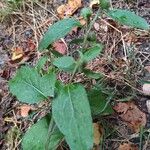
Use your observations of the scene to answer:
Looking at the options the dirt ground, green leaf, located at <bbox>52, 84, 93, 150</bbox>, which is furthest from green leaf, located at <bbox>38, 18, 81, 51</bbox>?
the dirt ground

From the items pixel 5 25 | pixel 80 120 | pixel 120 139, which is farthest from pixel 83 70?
pixel 5 25

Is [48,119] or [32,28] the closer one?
[48,119]

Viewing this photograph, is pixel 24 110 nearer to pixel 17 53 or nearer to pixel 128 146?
pixel 17 53

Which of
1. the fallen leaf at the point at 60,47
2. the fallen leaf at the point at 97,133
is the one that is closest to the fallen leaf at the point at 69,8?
the fallen leaf at the point at 60,47

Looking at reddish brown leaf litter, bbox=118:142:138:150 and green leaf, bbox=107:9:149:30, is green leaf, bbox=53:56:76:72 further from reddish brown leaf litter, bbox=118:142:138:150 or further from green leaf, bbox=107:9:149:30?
reddish brown leaf litter, bbox=118:142:138:150

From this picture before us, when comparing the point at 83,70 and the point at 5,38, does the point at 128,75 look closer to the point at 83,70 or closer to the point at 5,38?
the point at 83,70

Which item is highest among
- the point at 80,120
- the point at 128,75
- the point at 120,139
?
the point at 80,120

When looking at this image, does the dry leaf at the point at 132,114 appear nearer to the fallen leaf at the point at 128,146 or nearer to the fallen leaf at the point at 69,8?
the fallen leaf at the point at 128,146
